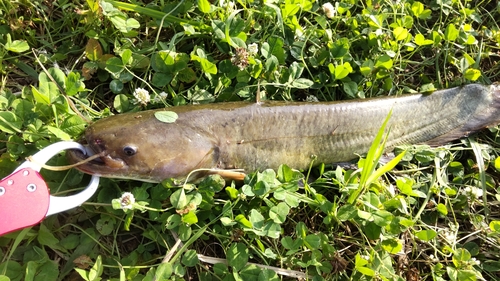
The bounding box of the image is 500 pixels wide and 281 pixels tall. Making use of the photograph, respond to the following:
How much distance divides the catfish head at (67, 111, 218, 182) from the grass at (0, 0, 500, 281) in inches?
5.3

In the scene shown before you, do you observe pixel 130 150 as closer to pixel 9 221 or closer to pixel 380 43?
pixel 9 221

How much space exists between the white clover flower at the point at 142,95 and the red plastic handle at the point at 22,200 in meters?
0.80

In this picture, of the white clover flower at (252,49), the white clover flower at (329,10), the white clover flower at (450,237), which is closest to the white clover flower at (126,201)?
the white clover flower at (252,49)

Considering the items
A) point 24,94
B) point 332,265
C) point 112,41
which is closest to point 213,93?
point 112,41

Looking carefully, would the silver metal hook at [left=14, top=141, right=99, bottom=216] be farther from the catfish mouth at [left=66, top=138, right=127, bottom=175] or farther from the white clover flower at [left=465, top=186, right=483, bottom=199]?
the white clover flower at [left=465, top=186, right=483, bottom=199]

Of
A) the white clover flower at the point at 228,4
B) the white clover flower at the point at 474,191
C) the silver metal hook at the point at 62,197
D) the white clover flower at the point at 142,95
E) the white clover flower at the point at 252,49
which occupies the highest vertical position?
the white clover flower at the point at 228,4

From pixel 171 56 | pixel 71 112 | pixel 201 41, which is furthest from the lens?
pixel 201 41

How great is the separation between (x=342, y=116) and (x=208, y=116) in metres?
0.95

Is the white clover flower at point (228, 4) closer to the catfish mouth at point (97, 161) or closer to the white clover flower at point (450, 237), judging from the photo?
the catfish mouth at point (97, 161)

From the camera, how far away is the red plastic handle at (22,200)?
76.3 inches

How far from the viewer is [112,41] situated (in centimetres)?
282

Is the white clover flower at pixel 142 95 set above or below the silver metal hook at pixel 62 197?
above

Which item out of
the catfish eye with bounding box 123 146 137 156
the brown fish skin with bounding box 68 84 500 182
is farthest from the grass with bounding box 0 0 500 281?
the catfish eye with bounding box 123 146 137 156

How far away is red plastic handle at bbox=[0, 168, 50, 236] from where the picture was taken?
6.36 feet
